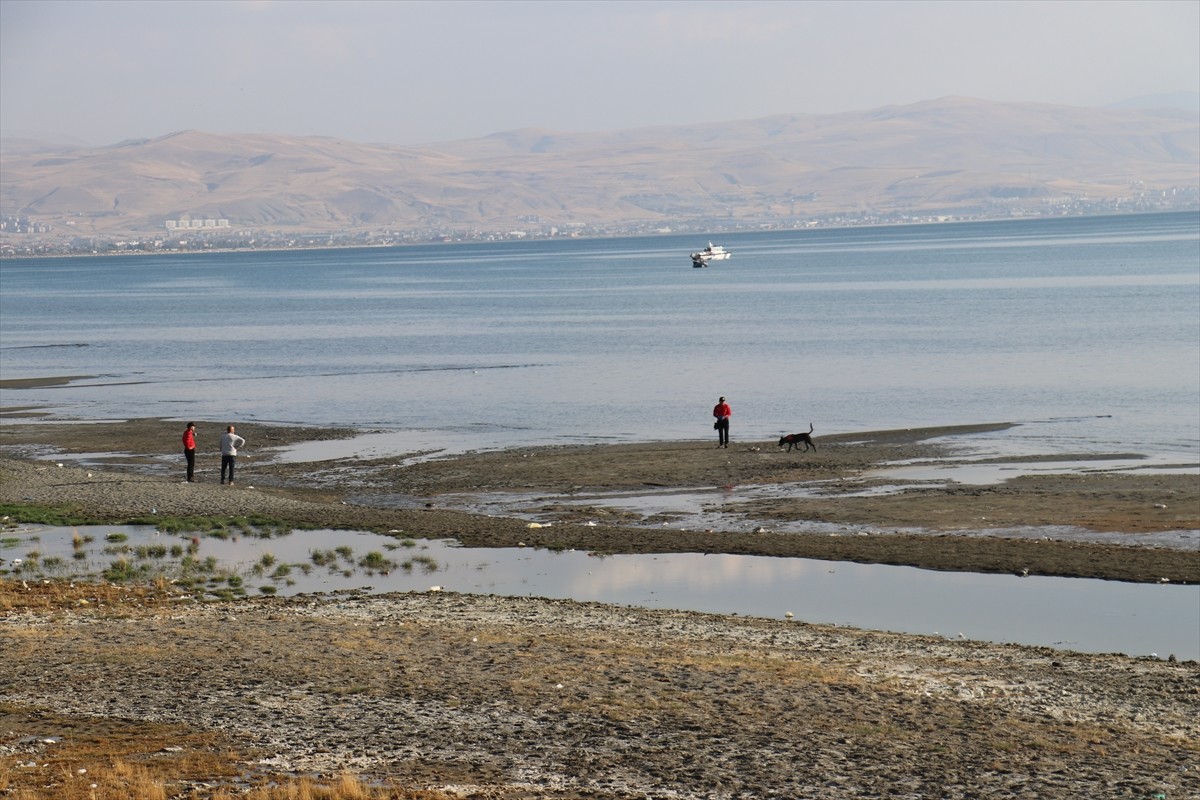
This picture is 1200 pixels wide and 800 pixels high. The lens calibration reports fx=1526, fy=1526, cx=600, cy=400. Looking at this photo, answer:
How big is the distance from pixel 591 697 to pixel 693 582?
30.9ft

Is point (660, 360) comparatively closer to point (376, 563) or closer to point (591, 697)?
Answer: point (376, 563)

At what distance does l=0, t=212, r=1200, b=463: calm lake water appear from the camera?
5222 cm

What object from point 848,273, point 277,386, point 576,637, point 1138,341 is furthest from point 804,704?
point 848,273

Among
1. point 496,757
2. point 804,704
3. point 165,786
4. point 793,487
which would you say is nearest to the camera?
point 165,786

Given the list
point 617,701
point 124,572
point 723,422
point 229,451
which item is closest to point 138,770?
point 617,701

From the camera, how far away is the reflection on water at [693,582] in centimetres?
2275

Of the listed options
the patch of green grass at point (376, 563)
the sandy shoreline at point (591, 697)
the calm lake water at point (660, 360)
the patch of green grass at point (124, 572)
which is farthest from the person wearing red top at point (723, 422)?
the patch of green grass at point (124, 572)

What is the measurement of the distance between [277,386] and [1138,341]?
4362 cm

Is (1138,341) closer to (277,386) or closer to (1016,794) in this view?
(277,386)

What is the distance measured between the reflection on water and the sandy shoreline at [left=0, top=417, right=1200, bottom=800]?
1.06m

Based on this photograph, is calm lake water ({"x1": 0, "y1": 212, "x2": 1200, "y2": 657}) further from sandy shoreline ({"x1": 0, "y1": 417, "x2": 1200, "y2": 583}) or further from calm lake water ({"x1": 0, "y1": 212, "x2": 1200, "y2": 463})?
sandy shoreline ({"x1": 0, "y1": 417, "x2": 1200, "y2": 583})

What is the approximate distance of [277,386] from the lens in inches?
2709

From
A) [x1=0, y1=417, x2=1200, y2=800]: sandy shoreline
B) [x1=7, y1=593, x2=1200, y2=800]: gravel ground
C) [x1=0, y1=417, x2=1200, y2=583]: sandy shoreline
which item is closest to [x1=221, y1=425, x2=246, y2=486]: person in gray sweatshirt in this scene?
[x1=0, y1=417, x2=1200, y2=583]: sandy shoreline

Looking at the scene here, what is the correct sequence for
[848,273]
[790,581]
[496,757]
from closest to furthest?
[496,757] < [790,581] < [848,273]
